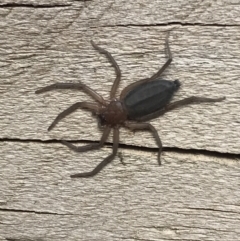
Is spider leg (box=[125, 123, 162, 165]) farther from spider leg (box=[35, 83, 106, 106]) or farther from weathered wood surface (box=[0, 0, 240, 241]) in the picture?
spider leg (box=[35, 83, 106, 106])

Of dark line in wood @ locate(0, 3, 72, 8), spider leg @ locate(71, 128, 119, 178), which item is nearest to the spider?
spider leg @ locate(71, 128, 119, 178)

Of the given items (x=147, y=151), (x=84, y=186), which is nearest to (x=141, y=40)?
(x=147, y=151)

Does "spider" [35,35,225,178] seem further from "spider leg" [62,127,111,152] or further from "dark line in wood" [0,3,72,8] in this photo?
"dark line in wood" [0,3,72,8]

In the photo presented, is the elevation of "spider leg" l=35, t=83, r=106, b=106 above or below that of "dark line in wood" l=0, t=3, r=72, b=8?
below

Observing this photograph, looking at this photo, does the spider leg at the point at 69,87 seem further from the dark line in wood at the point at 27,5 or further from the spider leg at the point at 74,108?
the dark line in wood at the point at 27,5

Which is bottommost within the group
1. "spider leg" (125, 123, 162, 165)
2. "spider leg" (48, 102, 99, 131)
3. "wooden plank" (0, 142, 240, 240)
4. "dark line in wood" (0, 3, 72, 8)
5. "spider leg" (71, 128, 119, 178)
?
"wooden plank" (0, 142, 240, 240)

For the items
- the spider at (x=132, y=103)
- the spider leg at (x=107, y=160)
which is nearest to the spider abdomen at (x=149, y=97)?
the spider at (x=132, y=103)
